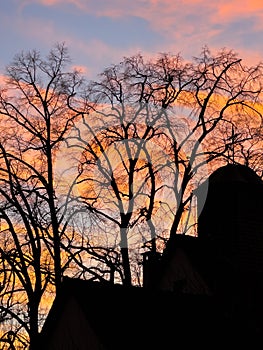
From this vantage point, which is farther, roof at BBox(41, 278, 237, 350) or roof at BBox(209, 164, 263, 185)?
roof at BBox(209, 164, 263, 185)

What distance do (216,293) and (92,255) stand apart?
31.0 ft

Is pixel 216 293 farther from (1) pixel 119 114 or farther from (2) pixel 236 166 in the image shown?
(1) pixel 119 114

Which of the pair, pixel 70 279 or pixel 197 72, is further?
pixel 197 72

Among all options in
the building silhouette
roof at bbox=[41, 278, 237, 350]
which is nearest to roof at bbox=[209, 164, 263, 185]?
the building silhouette

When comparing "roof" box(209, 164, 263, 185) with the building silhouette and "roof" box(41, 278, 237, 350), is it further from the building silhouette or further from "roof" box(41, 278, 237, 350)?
"roof" box(41, 278, 237, 350)

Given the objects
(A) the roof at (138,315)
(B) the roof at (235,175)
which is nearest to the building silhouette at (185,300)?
(A) the roof at (138,315)

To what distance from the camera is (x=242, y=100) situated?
33062mm

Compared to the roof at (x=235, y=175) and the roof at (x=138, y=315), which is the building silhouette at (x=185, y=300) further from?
the roof at (x=235, y=175)

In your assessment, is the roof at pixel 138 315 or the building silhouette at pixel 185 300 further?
the building silhouette at pixel 185 300

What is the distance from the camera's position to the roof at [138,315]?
19.3 m

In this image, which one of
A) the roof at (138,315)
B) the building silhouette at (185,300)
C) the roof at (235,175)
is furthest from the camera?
the roof at (235,175)

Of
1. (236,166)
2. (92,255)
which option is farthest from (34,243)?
(236,166)

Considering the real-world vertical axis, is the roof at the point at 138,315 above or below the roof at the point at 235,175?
below

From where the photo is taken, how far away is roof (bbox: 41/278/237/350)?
1930cm
